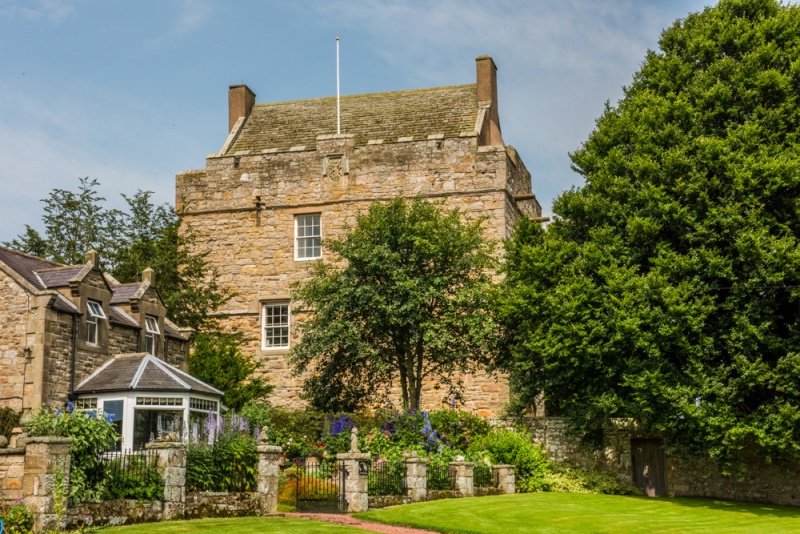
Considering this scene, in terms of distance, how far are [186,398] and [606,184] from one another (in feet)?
44.0

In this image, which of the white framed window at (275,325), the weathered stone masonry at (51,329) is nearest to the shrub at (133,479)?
the weathered stone masonry at (51,329)

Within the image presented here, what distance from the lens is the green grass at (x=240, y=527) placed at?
18.0 metres

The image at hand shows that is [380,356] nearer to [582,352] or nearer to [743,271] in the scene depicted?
[582,352]

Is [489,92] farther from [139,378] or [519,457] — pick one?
[139,378]

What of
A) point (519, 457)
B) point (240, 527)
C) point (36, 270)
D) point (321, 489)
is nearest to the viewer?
point (240, 527)

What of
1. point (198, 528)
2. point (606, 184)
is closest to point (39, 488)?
point (198, 528)

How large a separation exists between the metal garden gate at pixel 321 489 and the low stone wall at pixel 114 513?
12.8 feet

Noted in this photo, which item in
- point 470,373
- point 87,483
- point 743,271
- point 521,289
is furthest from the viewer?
point 470,373

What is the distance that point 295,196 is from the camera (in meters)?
36.8

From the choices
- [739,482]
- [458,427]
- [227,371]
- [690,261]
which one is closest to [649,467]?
[739,482]

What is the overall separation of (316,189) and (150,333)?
9197 mm

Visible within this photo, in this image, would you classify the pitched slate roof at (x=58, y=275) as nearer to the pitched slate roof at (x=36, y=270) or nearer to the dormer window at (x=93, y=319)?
the pitched slate roof at (x=36, y=270)

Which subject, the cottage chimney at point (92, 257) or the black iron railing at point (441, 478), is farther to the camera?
the cottage chimney at point (92, 257)

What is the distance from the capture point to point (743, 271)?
25.1m
